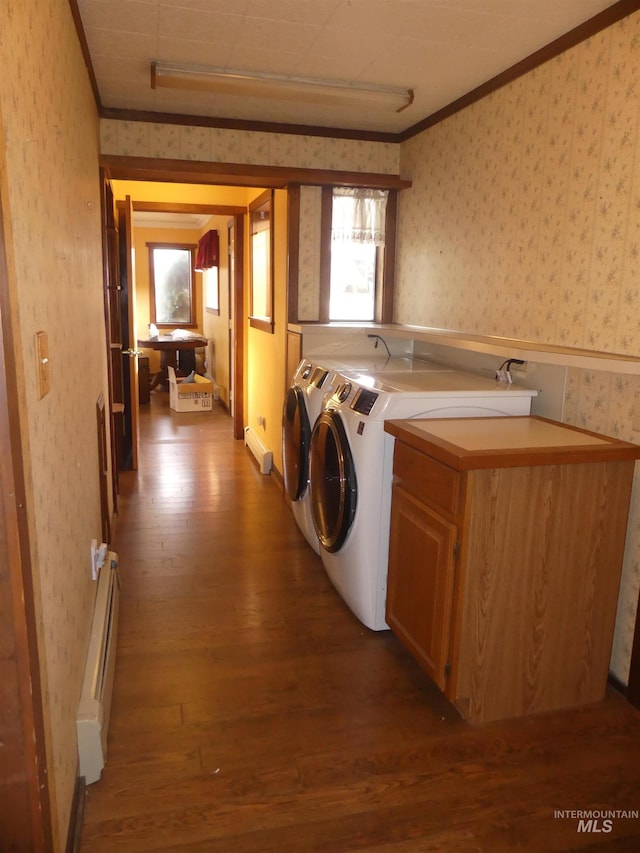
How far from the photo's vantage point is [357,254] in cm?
415

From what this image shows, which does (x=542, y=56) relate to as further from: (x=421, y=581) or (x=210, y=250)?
(x=210, y=250)

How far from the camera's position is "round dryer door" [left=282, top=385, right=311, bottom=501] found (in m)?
3.29

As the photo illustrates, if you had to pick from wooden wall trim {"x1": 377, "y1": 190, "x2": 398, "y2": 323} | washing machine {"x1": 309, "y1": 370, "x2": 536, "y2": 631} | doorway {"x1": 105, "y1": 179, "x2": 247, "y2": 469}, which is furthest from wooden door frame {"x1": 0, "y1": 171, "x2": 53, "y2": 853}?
wooden wall trim {"x1": 377, "y1": 190, "x2": 398, "y2": 323}

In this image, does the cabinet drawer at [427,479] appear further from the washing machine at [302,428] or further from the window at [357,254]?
the window at [357,254]

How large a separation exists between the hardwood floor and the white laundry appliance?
535 mm

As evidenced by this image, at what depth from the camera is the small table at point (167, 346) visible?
7.76 metres

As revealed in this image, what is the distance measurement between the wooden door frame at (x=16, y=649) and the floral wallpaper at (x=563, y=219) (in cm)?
185

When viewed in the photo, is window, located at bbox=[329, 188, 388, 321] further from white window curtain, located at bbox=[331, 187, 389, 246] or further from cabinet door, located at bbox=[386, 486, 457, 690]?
cabinet door, located at bbox=[386, 486, 457, 690]

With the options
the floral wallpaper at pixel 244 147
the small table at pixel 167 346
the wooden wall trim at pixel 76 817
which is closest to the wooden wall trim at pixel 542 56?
the floral wallpaper at pixel 244 147

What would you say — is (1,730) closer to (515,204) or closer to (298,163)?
(515,204)

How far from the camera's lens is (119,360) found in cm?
461

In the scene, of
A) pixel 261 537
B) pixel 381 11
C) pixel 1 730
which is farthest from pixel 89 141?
pixel 1 730

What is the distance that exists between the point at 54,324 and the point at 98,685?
1050 millimetres

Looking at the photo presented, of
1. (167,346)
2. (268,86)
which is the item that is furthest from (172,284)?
(268,86)
